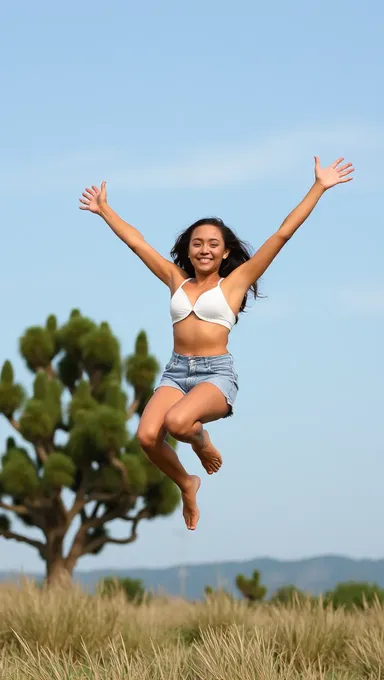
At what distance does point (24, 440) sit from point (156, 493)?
333cm

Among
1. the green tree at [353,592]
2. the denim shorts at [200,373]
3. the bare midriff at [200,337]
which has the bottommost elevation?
the green tree at [353,592]

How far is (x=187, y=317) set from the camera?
6.81m

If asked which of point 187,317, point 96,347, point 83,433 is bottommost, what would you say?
point 187,317

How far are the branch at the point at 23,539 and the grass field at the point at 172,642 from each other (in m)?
14.2

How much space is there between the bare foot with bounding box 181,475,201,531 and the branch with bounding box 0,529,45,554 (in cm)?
1872

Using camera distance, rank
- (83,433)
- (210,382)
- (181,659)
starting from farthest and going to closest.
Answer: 1. (83,433)
2. (181,659)
3. (210,382)

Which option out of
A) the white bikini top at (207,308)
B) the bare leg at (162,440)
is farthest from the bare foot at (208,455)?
the white bikini top at (207,308)

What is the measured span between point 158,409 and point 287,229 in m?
1.40

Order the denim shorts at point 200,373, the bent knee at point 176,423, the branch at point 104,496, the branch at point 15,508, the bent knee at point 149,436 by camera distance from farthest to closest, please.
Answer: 1. the branch at point 15,508
2. the branch at point 104,496
3. the denim shorts at point 200,373
4. the bent knee at point 149,436
5. the bent knee at point 176,423

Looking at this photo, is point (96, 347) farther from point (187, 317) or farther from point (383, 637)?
point (187, 317)

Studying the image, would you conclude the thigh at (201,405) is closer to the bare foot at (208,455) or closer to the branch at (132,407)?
the bare foot at (208,455)

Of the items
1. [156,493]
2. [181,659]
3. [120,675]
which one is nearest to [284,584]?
[156,493]

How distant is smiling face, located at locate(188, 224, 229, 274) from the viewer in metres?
6.91

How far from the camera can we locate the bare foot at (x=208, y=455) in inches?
272
